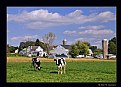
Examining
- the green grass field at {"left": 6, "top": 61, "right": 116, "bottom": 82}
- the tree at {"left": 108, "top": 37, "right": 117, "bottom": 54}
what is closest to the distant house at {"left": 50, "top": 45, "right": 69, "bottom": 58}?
the green grass field at {"left": 6, "top": 61, "right": 116, "bottom": 82}

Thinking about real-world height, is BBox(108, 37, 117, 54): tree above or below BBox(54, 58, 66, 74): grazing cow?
above

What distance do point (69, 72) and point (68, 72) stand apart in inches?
0.8

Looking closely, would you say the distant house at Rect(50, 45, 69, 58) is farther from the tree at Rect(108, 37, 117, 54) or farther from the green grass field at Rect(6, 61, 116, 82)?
the tree at Rect(108, 37, 117, 54)

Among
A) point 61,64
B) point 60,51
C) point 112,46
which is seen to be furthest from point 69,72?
point 112,46

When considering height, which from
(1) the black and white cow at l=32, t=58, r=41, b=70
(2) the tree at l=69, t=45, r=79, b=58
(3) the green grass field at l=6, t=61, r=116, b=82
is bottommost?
(3) the green grass field at l=6, t=61, r=116, b=82

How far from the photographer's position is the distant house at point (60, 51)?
488 inches

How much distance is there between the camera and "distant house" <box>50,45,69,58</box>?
488 inches

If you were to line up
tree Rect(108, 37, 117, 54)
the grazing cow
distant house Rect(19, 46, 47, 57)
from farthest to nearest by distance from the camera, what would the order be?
1. the grazing cow
2. distant house Rect(19, 46, 47, 57)
3. tree Rect(108, 37, 117, 54)

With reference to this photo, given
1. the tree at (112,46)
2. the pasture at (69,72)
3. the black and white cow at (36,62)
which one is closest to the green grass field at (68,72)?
the pasture at (69,72)
